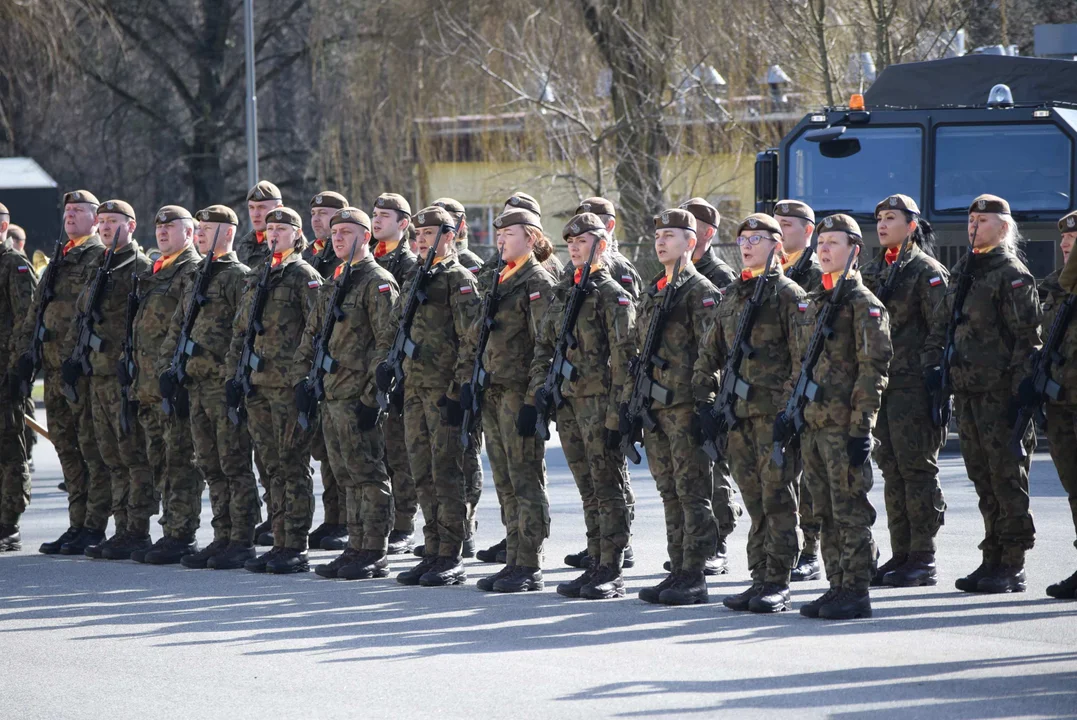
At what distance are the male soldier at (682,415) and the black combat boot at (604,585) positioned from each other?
0.58 feet

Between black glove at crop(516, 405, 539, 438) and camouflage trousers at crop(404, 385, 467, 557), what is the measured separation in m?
0.57

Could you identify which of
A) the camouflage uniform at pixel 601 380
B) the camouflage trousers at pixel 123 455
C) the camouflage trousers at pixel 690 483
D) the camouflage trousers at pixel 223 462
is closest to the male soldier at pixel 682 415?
the camouflage trousers at pixel 690 483

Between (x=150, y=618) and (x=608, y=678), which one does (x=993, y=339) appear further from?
(x=150, y=618)

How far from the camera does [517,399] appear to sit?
27.8ft

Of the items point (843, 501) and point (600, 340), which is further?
point (600, 340)

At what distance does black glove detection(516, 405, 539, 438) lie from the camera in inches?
324

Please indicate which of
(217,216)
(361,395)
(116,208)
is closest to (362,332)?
(361,395)

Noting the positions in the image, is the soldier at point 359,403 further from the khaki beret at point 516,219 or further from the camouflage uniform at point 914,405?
the camouflage uniform at point 914,405

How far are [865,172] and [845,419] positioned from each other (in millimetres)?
5954

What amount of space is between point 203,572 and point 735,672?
3.94 meters

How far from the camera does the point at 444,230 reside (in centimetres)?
884

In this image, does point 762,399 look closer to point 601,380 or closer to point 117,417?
point 601,380

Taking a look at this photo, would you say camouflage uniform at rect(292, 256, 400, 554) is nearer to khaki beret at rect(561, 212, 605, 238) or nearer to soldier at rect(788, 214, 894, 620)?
khaki beret at rect(561, 212, 605, 238)

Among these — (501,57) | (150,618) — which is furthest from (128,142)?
(150,618)
